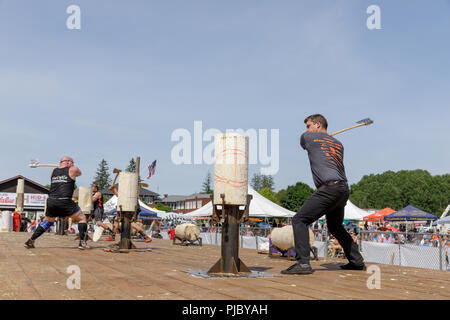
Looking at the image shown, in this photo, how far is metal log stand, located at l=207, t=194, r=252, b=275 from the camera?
5.04 metres

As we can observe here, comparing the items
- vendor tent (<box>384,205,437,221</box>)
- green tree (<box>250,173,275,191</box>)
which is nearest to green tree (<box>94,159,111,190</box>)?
green tree (<box>250,173,275,191</box>)

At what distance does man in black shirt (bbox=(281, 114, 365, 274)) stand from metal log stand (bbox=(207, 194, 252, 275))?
62 cm

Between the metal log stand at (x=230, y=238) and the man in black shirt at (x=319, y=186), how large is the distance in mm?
621

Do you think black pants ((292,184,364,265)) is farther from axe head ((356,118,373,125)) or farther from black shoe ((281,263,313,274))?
axe head ((356,118,373,125))

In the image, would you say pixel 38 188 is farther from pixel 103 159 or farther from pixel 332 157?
pixel 103 159

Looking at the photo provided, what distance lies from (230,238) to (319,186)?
132cm

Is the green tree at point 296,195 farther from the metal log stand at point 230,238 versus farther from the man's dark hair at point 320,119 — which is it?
the metal log stand at point 230,238

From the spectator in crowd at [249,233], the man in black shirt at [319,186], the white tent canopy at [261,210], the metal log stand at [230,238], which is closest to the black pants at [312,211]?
the man in black shirt at [319,186]

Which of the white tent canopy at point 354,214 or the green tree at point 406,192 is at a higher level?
the green tree at point 406,192

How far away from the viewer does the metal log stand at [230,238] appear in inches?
198
